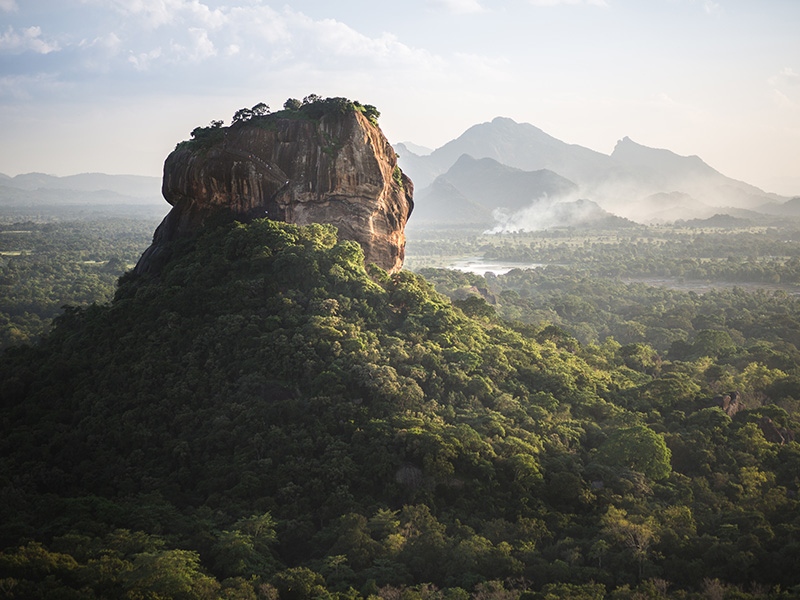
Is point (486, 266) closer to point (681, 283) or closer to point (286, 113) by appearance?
point (681, 283)

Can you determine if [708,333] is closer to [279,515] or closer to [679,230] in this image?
[279,515]

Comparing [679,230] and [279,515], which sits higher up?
[679,230]

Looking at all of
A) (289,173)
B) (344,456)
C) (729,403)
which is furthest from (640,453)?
(289,173)

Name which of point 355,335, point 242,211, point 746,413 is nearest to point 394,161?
point 242,211

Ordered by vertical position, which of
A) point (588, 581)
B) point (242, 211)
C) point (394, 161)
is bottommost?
point (588, 581)

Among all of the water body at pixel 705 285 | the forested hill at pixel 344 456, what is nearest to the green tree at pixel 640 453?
the forested hill at pixel 344 456

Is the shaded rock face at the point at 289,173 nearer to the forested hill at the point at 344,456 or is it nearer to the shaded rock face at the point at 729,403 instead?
the forested hill at the point at 344,456
